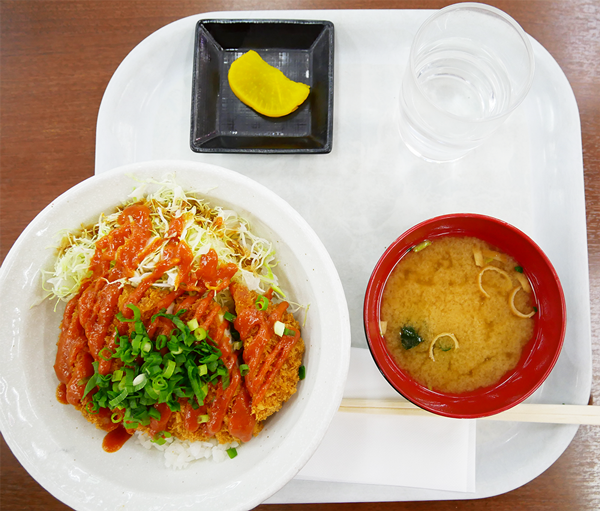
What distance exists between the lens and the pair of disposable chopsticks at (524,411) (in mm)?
1653

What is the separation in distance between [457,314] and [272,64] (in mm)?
1369

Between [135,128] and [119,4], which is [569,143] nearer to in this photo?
[135,128]

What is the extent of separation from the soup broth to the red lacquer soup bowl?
1.1 inches

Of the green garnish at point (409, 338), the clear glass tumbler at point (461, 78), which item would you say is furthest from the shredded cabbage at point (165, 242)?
the clear glass tumbler at point (461, 78)

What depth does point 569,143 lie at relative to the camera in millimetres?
1853

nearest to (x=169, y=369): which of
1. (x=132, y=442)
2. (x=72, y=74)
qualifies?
(x=132, y=442)

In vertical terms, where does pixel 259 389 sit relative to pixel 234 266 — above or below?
below

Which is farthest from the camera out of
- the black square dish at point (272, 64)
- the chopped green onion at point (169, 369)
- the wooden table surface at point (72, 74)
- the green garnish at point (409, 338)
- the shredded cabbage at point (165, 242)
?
the wooden table surface at point (72, 74)

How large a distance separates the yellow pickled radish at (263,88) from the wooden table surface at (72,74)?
1.27 ft

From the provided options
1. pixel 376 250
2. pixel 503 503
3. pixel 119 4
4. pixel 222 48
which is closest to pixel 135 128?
pixel 222 48

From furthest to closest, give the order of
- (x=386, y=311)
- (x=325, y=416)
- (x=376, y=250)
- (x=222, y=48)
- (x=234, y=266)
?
(x=222, y=48) → (x=376, y=250) → (x=386, y=311) → (x=234, y=266) → (x=325, y=416)

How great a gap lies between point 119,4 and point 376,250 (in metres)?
1.70

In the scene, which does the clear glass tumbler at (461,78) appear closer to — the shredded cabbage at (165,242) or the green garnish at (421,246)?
the green garnish at (421,246)

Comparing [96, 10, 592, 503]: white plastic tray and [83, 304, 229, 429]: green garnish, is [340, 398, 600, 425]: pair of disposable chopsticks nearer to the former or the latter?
[96, 10, 592, 503]: white plastic tray
